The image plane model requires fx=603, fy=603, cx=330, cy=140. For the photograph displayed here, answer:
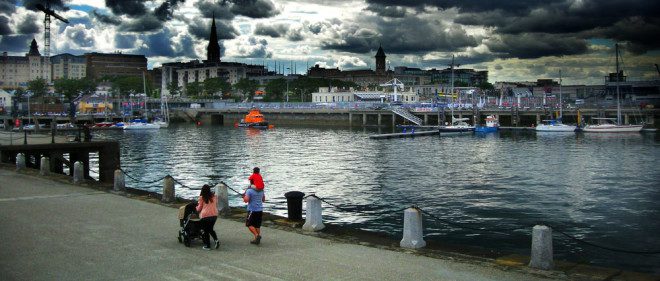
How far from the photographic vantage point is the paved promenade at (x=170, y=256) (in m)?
13.2

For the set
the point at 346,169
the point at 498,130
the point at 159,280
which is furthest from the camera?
the point at 498,130

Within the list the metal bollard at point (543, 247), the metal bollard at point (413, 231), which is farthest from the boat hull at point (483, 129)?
the metal bollard at point (543, 247)

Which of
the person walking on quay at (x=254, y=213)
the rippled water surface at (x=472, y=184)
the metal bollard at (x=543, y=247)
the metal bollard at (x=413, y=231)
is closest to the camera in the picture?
the metal bollard at (x=543, y=247)

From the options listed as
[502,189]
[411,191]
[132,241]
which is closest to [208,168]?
[411,191]

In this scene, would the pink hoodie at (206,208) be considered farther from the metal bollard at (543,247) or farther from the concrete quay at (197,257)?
the metal bollard at (543,247)

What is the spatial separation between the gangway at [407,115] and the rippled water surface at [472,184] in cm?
5957

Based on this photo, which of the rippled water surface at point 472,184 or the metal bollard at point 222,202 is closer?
the metal bollard at point 222,202

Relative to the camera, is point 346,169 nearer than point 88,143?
No

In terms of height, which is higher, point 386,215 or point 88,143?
point 88,143

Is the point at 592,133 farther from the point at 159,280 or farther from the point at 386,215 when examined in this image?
the point at 159,280

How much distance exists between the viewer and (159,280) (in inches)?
501

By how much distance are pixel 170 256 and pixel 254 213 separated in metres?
2.67

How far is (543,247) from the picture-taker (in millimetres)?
13891

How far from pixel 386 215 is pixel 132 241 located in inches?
618
